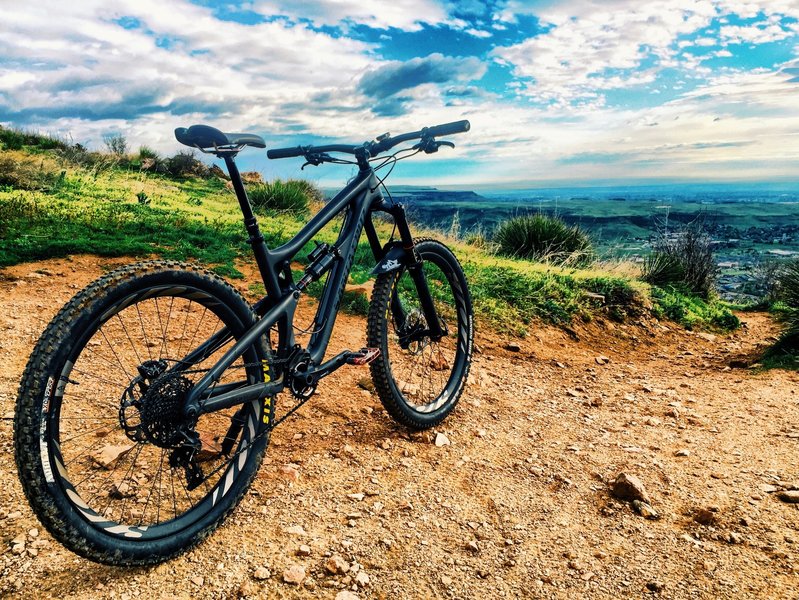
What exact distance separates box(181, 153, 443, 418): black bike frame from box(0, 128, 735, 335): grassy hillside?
12.1 feet

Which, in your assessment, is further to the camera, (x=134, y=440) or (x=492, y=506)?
(x=492, y=506)

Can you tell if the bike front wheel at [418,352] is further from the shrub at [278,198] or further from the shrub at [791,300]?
the shrub at [278,198]

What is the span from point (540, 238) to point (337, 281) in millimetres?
11164

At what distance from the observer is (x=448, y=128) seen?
3.80 m

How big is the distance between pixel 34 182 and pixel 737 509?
12.0 metres

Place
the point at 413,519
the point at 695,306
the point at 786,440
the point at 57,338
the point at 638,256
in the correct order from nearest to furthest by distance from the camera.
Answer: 1. the point at 57,338
2. the point at 413,519
3. the point at 786,440
4. the point at 695,306
5. the point at 638,256

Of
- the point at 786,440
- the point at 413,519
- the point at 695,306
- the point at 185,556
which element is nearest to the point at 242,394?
the point at 185,556

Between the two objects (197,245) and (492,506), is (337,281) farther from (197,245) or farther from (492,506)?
(197,245)

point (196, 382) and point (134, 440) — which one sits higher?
point (196, 382)

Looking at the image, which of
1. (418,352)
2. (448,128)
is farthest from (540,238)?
(448,128)

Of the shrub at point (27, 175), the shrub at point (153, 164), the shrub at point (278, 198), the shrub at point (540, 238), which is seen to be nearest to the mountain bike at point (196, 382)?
the shrub at point (27, 175)

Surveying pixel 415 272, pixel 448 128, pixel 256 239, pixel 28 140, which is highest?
pixel 28 140

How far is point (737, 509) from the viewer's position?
133 inches

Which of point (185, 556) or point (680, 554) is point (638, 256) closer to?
point (680, 554)
